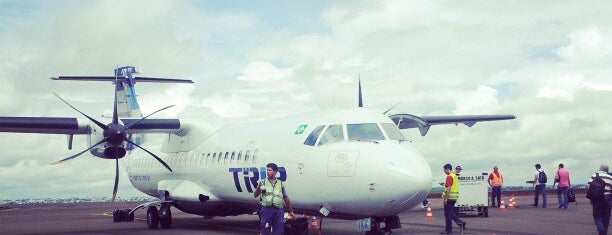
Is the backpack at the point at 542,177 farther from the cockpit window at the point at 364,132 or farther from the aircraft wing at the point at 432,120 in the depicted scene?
the cockpit window at the point at 364,132

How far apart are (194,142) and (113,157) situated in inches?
96.9

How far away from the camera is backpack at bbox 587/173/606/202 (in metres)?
13.2

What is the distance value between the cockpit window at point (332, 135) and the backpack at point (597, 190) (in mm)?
5417

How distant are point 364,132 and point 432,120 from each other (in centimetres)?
1259

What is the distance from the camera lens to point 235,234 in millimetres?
15875

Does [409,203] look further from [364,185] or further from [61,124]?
[61,124]

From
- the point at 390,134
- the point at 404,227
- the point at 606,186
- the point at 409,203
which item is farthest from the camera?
the point at 404,227

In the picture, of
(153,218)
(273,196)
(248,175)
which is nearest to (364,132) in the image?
(273,196)

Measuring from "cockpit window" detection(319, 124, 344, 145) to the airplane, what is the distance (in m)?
0.02

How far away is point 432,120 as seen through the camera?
24531 millimetres

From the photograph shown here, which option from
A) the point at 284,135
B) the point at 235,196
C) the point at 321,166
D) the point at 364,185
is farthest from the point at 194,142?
the point at 364,185

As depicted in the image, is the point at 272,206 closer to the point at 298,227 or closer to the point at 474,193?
the point at 298,227

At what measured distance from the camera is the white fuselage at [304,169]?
11398mm

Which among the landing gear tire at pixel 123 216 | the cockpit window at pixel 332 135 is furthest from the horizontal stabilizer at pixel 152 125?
the cockpit window at pixel 332 135
